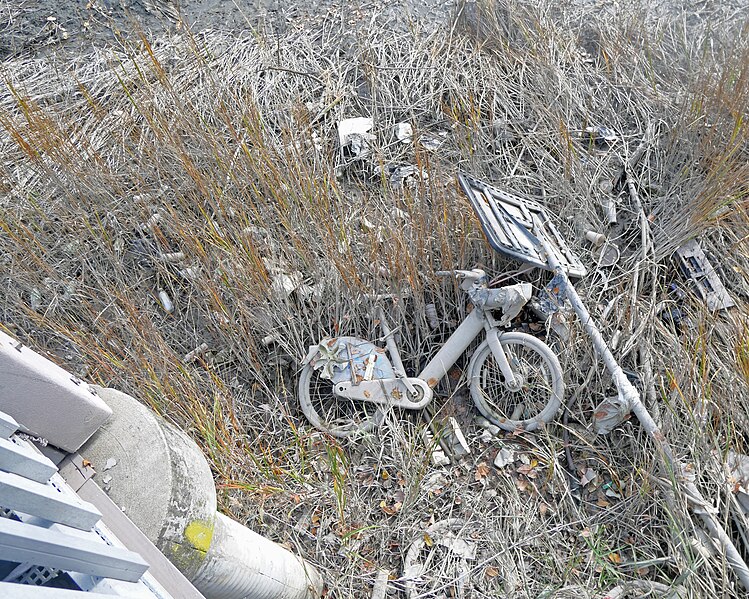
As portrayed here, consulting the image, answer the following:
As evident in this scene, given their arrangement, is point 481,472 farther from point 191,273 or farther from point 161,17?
point 161,17

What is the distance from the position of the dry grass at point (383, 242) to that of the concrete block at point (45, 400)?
3.86 feet

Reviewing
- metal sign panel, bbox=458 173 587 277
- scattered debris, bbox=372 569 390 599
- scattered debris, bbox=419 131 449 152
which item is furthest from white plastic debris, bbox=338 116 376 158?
scattered debris, bbox=372 569 390 599

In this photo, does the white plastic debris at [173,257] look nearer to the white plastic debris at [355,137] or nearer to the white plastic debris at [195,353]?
the white plastic debris at [195,353]

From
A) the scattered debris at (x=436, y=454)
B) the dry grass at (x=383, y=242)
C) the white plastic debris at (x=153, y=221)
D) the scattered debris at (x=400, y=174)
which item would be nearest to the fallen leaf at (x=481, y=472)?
the dry grass at (x=383, y=242)

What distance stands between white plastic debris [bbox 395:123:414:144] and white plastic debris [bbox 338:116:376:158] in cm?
19

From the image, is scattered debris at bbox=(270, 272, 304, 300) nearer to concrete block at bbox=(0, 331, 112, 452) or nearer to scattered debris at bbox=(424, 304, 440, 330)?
scattered debris at bbox=(424, 304, 440, 330)

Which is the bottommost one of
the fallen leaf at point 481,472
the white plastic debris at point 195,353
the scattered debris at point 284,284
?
the fallen leaf at point 481,472

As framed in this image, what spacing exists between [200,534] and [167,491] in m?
0.19

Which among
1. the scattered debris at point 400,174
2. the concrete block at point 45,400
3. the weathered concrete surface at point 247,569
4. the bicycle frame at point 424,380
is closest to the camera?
the concrete block at point 45,400

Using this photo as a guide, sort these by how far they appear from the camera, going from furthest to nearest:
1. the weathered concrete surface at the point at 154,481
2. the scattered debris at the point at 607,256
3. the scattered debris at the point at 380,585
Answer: the scattered debris at the point at 607,256
the scattered debris at the point at 380,585
the weathered concrete surface at the point at 154,481

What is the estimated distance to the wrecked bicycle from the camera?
2.92 m

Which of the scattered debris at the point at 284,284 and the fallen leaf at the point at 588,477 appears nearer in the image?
the fallen leaf at the point at 588,477

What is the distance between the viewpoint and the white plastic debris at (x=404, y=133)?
13.4ft

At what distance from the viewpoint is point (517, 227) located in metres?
3.08
